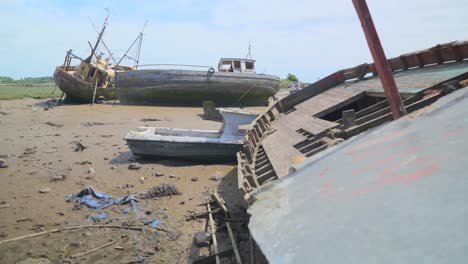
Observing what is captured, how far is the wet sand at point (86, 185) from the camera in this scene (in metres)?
5.59

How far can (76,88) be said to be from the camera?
2600 cm

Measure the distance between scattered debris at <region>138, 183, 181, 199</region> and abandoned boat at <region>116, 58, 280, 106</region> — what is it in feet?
51.1

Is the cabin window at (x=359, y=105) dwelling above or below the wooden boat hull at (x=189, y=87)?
below

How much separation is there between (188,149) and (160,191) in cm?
243

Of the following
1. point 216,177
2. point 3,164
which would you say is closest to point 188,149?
point 216,177

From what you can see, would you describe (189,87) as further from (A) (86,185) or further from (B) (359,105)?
(B) (359,105)

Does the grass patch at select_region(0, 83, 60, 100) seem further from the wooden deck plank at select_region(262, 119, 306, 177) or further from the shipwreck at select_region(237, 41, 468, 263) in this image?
the shipwreck at select_region(237, 41, 468, 263)

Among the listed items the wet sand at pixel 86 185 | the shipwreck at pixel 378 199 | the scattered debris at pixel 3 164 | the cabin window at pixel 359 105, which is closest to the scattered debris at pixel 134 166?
the wet sand at pixel 86 185

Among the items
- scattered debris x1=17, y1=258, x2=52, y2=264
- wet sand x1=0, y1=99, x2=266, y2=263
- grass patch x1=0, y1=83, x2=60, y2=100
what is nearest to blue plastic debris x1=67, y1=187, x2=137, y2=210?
wet sand x1=0, y1=99, x2=266, y2=263

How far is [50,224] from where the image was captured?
642 centimetres

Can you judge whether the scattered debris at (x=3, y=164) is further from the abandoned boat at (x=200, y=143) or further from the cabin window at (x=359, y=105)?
the cabin window at (x=359, y=105)

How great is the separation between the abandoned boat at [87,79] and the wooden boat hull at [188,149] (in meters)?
17.2

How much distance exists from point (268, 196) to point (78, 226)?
469 cm

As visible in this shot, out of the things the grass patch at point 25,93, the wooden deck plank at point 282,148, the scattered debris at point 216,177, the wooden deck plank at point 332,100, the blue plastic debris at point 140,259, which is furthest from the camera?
the grass patch at point 25,93
